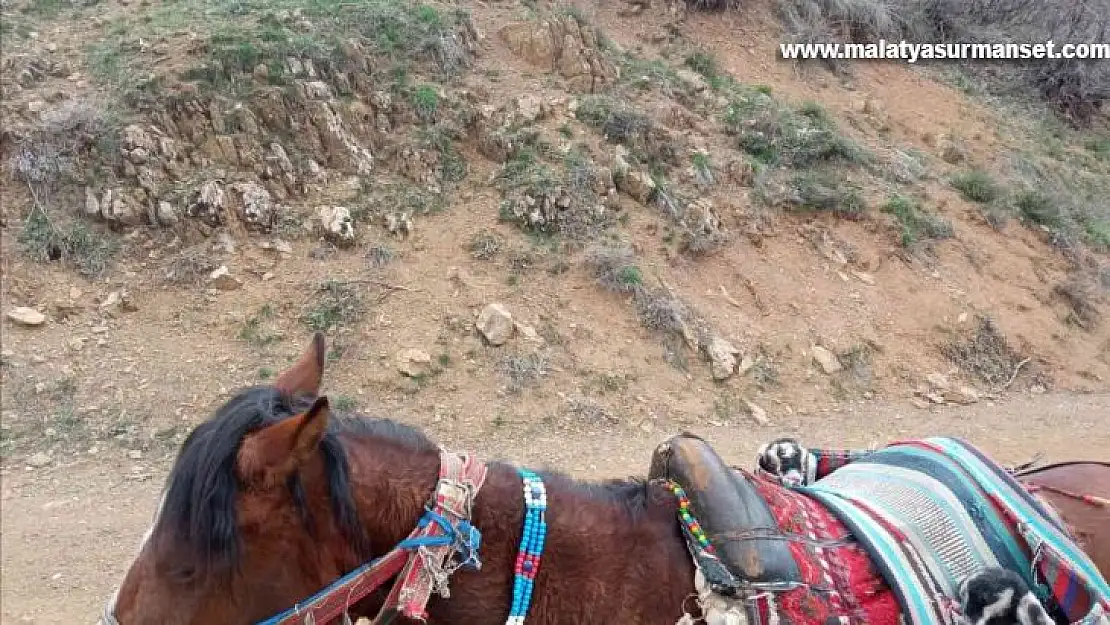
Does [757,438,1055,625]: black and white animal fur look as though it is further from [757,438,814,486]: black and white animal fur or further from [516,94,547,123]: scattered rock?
[516,94,547,123]: scattered rock

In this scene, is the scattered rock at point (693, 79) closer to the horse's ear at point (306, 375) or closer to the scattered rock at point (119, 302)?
the scattered rock at point (119, 302)

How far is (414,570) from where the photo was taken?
58.3 inches

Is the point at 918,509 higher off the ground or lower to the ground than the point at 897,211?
higher

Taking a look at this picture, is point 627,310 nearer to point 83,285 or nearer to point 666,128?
point 666,128

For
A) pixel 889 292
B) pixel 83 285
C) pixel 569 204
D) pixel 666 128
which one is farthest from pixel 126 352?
pixel 889 292

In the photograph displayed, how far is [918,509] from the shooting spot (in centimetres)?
203

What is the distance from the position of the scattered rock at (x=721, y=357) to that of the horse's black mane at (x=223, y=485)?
16.0 feet

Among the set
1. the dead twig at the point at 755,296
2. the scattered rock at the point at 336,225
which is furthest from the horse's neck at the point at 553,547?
the dead twig at the point at 755,296

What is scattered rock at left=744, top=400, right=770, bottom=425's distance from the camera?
5.79 metres

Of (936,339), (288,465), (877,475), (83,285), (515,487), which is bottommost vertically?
(936,339)

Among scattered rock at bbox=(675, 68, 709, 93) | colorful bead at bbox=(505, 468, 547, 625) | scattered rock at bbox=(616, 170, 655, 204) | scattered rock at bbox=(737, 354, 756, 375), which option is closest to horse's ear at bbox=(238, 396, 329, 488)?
colorful bead at bbox=(505, 468, 547, 625)

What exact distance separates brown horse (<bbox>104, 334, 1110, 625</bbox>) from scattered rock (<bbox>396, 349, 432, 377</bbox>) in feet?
11.8

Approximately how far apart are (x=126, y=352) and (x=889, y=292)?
715 cm

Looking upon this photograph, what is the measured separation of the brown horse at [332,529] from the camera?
1400mm
